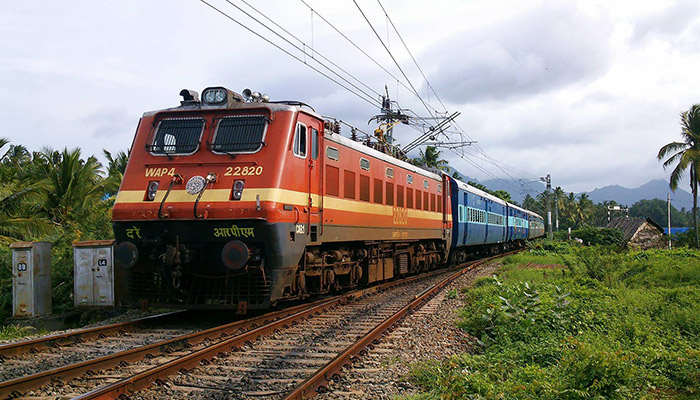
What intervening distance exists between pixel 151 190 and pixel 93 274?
2.74 m

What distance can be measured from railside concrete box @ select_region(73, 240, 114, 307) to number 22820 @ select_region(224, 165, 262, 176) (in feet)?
11.0

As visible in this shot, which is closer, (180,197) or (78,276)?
(180,197)

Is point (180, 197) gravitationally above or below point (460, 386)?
above

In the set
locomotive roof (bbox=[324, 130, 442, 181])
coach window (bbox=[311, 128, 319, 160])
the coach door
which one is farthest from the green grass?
locomotive roof (bbox=[324, 130, 442, 181])

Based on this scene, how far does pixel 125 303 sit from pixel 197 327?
1.83 meters

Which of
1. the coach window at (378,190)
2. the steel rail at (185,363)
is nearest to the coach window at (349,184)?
the coach window at (378,190)

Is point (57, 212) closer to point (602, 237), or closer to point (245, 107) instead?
point (245, 107)

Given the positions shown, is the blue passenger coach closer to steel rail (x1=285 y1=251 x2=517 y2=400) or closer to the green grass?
steel rail (x1=285 y1=251 x2=517 y2=400)

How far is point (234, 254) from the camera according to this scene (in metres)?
8.53

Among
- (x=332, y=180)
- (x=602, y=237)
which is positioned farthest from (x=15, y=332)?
(x=602, y=237)

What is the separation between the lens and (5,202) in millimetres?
16672

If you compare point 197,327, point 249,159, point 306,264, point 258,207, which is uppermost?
point 249,159

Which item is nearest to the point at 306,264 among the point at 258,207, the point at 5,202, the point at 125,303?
the point at 258,207

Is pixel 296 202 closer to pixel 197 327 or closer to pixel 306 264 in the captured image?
pixel 306 264
